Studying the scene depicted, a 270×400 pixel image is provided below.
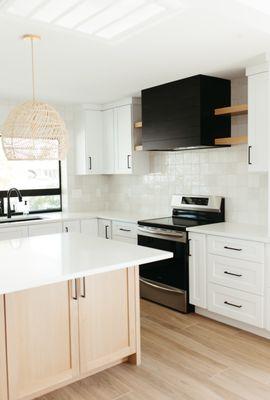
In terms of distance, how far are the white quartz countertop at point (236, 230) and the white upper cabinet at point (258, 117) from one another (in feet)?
1.80

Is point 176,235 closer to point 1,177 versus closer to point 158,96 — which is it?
point 158,96

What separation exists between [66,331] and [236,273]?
1627mm

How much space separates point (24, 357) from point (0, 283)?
575 mm

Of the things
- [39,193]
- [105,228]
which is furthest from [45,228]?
[39,193]

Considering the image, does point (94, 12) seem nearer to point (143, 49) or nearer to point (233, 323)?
point (143, 49)

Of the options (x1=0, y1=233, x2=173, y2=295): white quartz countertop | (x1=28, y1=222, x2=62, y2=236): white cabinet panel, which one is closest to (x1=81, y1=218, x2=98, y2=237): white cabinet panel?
(x1=28, y1=222, x2=62, y2=236): white cabinet panel

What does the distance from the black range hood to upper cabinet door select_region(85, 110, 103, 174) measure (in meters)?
1.17

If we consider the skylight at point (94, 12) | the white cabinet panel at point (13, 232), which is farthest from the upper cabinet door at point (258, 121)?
the white cabinet panel at point (13, 232)

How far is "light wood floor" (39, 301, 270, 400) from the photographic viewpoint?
2477mm

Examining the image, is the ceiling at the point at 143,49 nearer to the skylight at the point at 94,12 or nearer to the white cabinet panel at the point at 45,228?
the skylight at the point at 94,12

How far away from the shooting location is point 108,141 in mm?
5250

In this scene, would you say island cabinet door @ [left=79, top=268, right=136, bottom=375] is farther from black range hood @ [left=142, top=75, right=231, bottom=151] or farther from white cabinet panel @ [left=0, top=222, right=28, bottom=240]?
white cabinet panel @ [left=0, top=222, right=28, bottom=240]

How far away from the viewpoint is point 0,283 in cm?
199

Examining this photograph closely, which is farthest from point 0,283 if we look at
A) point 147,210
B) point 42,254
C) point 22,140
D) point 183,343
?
point 147,210
